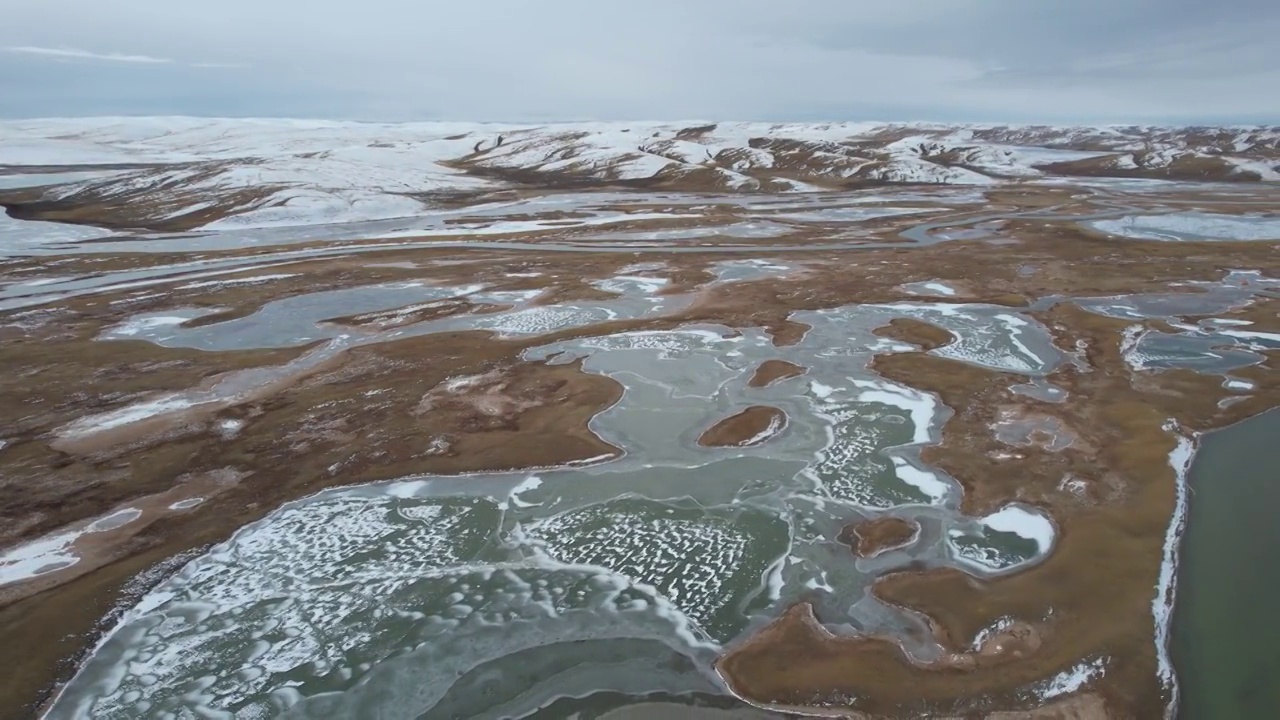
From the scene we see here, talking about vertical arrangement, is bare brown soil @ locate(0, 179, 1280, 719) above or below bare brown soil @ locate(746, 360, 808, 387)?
below

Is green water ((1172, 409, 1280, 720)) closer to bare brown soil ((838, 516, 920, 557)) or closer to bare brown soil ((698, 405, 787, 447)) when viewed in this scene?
bare brown soil ((838, 516, 920, 557))

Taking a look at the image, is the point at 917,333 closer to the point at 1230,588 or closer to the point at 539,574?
the point at 1230,588

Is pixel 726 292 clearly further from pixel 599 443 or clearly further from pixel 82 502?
pixel 82 502

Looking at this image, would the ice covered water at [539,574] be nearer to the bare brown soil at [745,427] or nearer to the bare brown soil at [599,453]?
the bare brown soil at [745,427]

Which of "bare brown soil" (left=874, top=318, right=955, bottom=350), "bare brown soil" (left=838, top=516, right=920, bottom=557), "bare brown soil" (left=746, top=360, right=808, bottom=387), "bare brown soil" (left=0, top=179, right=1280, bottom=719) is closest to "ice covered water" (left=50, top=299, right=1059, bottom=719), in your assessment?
"bare brown soil" (left=838, top=516, right=920, bottom=557)

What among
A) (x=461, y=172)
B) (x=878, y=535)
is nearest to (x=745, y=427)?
(x=878, y=535)

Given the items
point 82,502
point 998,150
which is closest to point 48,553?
point 82,502
